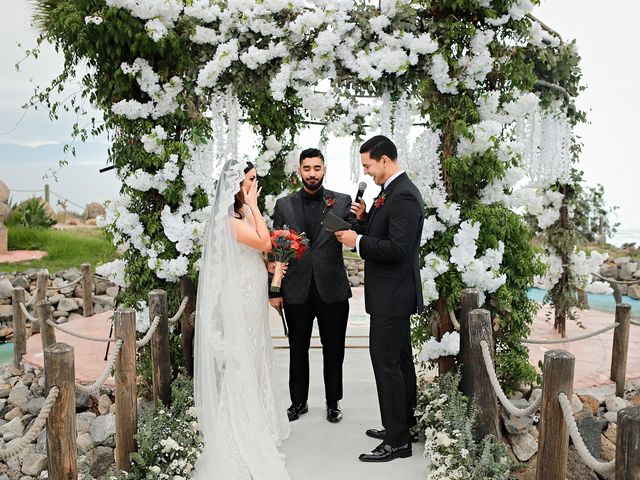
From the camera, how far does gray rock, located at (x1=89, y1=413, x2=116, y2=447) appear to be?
6277 millimetres

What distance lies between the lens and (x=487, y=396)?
4258 millimetres

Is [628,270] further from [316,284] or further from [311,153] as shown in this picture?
[311,153]

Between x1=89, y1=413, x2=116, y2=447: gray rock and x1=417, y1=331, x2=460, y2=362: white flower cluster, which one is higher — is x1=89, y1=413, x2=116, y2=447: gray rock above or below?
below

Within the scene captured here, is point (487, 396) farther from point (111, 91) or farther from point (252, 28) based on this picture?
point (111, 91)

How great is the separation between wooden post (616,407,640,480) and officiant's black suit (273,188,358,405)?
232 cm

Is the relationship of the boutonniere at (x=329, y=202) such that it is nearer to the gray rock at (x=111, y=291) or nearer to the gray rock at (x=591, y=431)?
the gray rock at (x=591, y=431)

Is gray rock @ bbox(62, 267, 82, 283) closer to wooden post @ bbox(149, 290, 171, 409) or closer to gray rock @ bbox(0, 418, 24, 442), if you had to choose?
gray rock @ bbox(0, 418, 24, 442)

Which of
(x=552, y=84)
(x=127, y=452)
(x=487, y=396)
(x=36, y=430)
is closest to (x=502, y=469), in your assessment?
(x=487, y=396)

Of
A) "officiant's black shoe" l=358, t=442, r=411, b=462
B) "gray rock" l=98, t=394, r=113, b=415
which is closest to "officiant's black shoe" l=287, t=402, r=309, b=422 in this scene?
"officiant's black shoe" l=358, t=442, r=411, b=462

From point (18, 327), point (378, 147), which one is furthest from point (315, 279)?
point (18, 327)

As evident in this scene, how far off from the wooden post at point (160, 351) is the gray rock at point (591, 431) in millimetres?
3967

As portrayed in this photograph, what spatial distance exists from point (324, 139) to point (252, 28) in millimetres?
1143

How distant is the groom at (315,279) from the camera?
176 inches

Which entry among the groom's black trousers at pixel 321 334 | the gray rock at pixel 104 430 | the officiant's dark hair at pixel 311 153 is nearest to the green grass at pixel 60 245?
the gray rock at pixel 104 430
